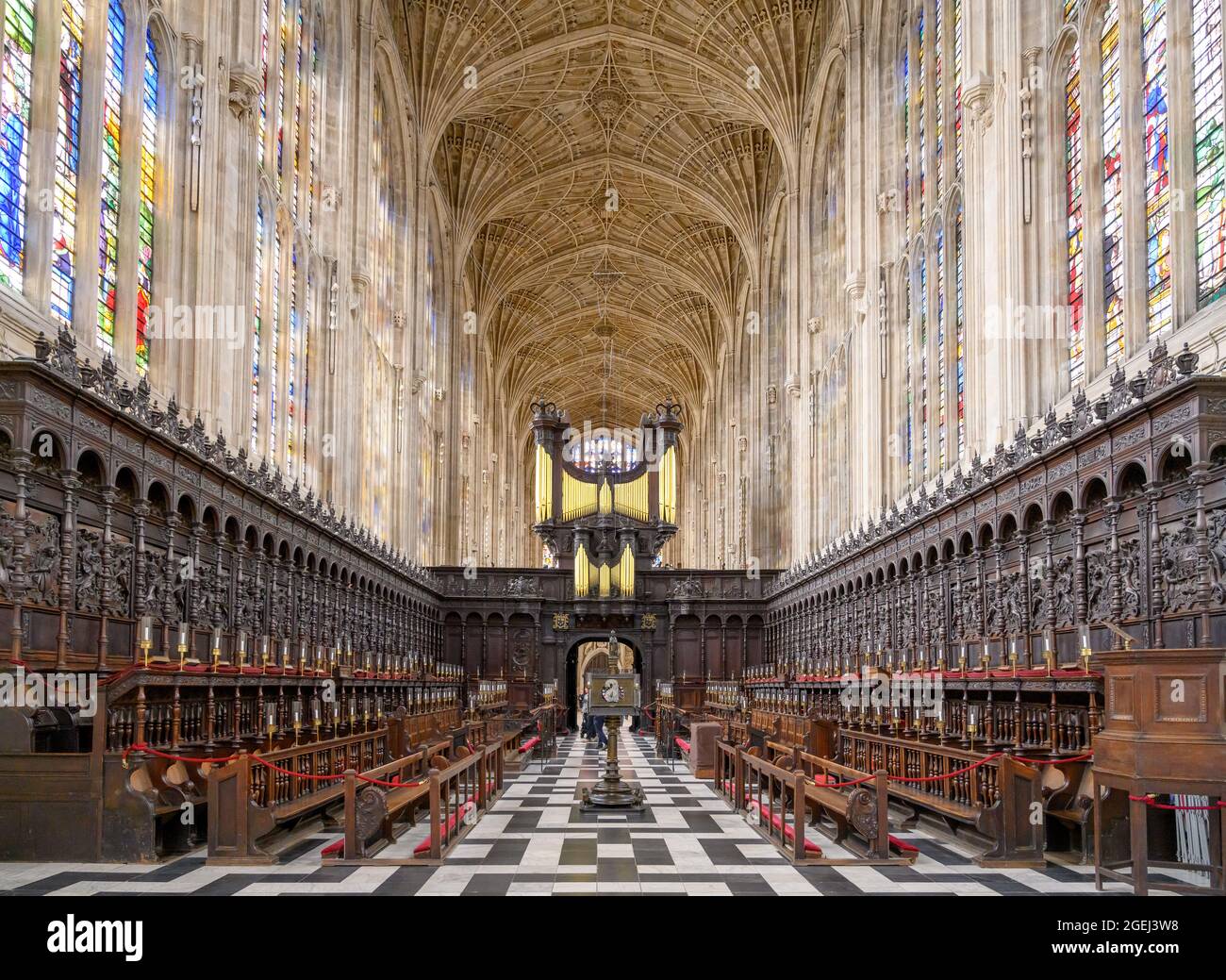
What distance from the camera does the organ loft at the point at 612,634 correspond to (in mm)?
9359

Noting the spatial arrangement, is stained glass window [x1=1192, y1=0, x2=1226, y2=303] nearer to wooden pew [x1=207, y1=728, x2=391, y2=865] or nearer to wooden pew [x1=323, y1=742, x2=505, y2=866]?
wooden pew [x1=323, y1=742, x2=505, y2=866]

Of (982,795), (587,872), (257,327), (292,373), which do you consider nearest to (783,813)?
(982,795)

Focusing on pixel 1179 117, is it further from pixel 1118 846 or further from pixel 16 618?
pixel 16 618

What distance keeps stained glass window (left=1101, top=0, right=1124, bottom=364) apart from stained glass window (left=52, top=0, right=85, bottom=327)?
1314 cm

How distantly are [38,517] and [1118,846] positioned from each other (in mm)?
10126

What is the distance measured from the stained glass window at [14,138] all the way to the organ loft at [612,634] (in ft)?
0.16

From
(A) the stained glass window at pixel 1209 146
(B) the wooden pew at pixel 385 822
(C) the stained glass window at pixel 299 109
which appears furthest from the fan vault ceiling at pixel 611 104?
(B) the wooden pew at pixel 385 822

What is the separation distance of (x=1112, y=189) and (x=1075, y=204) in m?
1.30

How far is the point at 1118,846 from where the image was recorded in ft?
29.2

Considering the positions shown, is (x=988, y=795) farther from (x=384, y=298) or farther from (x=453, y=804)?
(x=384, y=298)

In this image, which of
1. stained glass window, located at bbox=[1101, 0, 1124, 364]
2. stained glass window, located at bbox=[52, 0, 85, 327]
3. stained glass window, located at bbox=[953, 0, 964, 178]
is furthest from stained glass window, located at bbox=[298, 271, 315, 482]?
stained glass window, located at bbox=[1101, 0, 1124, 364]

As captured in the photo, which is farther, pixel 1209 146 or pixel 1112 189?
pixel 1112 189

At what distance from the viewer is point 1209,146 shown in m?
12.4
